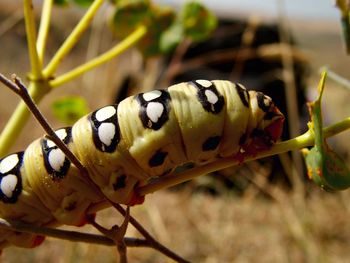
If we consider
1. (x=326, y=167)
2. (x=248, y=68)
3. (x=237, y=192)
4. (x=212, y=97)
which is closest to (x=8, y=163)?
(x=212, y=97)

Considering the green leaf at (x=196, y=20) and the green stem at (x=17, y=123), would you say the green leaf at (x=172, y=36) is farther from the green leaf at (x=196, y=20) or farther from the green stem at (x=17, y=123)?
the green stem at (x=17, y=123)

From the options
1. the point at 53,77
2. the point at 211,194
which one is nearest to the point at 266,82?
the point at 211,194

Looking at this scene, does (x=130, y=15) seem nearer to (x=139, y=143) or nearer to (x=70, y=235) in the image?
(x=139, y=143)

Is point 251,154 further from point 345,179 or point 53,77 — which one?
point 53,77

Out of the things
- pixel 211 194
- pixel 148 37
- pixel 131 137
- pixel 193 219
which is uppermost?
pixel 131 137

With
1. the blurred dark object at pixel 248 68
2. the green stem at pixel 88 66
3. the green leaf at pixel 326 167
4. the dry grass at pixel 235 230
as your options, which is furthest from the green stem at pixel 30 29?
the blurred dark object at pixel 248 68

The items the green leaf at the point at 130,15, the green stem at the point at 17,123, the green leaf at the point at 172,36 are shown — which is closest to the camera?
the green stem at the point at 17,123

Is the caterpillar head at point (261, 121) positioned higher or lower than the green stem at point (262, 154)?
lower
